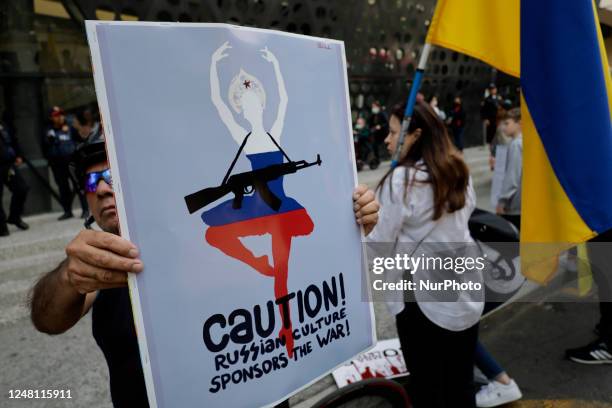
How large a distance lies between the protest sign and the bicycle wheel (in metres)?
0.48

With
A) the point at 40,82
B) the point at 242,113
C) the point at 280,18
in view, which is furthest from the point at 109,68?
the point at 280,18

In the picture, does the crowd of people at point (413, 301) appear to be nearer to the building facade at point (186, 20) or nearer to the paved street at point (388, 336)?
the paved street at point (388, 336)

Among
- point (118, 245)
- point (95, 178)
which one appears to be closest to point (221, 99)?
point (118, 245)

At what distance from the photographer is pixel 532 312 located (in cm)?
367

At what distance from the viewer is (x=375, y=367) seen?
107 inches

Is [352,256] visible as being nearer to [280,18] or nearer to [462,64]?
[280,18]

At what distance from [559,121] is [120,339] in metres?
Result: 1.87

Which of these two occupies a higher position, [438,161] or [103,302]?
[438,161]

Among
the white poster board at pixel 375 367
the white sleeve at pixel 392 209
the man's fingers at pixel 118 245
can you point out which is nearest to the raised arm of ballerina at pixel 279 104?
the man's fingers at pixel 118 245

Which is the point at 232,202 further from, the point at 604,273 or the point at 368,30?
the point at 368,30

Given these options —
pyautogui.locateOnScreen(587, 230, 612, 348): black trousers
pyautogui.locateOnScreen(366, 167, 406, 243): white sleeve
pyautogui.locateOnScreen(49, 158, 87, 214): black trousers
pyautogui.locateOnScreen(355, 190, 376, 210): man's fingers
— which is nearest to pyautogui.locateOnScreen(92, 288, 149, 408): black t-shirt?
pyautogui.locateOnScreen(355, 190, 376, 210): man's fingers

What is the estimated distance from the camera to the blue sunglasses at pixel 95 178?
4.50 feet

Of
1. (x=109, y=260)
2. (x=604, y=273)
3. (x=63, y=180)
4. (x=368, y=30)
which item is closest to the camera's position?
(x=109, y=260)

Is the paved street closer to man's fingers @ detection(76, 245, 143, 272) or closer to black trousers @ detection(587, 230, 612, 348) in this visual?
black trousers @ detection(587, 230, 612, 348)
